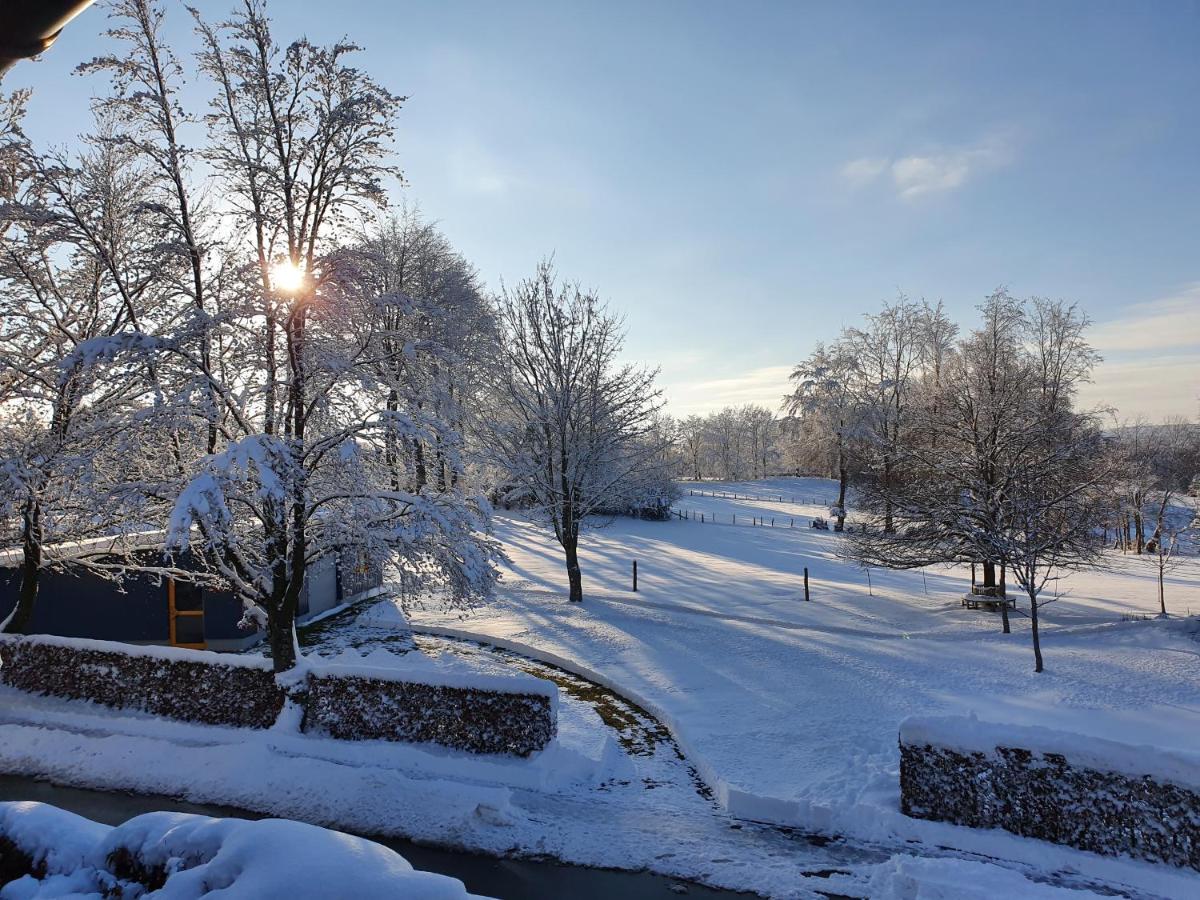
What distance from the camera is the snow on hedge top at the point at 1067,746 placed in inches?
260

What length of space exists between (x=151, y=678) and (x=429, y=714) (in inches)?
198

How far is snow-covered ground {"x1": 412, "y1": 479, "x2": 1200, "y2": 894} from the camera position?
819 cm

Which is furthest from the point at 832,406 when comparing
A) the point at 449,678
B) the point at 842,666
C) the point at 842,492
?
the point at 449,678

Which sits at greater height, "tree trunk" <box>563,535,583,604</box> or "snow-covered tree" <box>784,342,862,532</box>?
"snow-covered tree" <box>784,342,862,532</box>

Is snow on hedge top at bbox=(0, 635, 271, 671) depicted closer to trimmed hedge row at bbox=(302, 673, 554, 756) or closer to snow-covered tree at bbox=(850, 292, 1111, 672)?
trimmed hedge row at bbox=(302, 673, 554, 756)

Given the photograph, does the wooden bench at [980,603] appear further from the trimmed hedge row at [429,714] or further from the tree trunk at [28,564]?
the tree trunk at [28,564]

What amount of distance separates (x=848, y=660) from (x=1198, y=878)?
281 inches

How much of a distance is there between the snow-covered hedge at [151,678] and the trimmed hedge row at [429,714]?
93cm

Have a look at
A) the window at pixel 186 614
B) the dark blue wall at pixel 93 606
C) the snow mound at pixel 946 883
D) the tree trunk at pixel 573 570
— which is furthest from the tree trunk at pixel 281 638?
the tree trunk at pixel 573 570

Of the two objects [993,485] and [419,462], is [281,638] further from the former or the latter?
[993,485]

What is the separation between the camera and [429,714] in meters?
9.41

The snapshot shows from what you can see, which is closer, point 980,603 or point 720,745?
point 720,745

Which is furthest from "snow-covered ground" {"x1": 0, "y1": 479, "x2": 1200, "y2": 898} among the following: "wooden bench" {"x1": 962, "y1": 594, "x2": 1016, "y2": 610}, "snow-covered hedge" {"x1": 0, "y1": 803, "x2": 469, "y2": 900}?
"snow-covered hedge" {"x1": 0, "y1": 803, "x2": 469, "y2": 900}

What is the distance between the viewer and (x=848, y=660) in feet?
44.2
